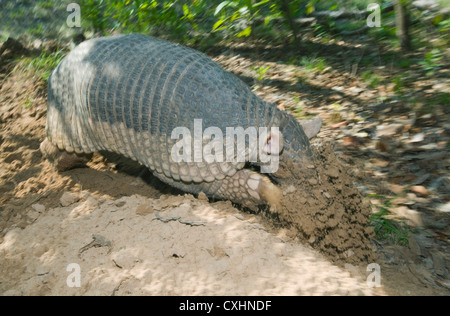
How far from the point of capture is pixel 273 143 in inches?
123

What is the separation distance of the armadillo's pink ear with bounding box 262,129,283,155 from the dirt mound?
22 centimetres

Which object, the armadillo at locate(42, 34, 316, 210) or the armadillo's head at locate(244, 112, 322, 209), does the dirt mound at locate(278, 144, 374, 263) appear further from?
the armadillo at locate(42, 34, 316, 210)

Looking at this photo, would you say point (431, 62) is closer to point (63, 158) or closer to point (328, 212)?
point (328, 212)

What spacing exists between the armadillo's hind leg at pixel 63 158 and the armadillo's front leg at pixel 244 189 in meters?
1.67

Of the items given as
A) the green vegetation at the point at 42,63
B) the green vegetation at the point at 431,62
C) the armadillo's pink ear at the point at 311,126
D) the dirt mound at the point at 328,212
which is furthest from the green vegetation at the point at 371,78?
the green vegetation at the point at 42,63

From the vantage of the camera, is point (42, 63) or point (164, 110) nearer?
point (164, 110)

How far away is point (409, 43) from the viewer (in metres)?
5.54

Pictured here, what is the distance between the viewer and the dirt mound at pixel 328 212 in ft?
9.89

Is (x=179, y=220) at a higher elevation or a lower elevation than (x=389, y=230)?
higher

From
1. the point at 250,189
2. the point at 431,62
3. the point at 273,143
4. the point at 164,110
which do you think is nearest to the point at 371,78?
the point at 431,62

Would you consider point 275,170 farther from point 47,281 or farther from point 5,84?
point 5,84

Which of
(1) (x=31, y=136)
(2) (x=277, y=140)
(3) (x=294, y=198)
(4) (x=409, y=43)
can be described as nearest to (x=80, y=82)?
(1) (x=31, y=136)

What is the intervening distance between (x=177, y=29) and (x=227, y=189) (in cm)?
388

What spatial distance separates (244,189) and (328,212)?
772mm
